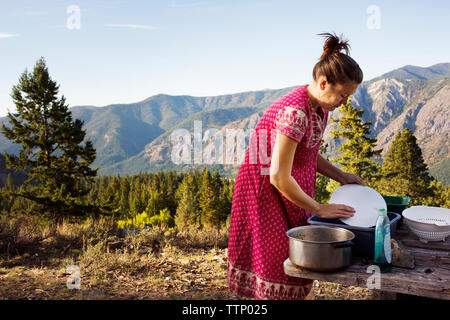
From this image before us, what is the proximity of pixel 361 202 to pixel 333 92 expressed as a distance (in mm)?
715

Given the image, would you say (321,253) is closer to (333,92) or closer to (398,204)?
(333,92)

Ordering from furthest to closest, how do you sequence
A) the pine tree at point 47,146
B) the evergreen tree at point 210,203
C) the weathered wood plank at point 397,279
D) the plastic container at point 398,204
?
1. the evergreen tree at point 210,203
2. the pine tree at point 47,146
3. the plastic container at point 398,204
4. the weathered wood plank at point 397,279

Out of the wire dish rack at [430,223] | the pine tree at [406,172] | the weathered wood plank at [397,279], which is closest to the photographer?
the weathered wood plank at [397,279]

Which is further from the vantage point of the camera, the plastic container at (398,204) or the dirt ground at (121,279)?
the dirt ground at (121,279)

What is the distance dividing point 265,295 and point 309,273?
48 cm

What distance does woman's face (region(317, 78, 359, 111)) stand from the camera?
1.88m

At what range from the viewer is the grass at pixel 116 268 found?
4176 mm

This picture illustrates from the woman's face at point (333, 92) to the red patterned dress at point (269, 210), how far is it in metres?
0.11

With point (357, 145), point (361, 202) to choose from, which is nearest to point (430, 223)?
point (361, 202)

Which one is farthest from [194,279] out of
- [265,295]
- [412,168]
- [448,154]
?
[448,154]

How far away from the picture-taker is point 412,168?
33531 mm

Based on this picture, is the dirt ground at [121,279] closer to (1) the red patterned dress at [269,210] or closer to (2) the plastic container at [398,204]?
(2) the plastic container at [398,204]

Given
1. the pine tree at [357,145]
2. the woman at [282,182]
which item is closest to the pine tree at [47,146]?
the pine tree at [357,145]
